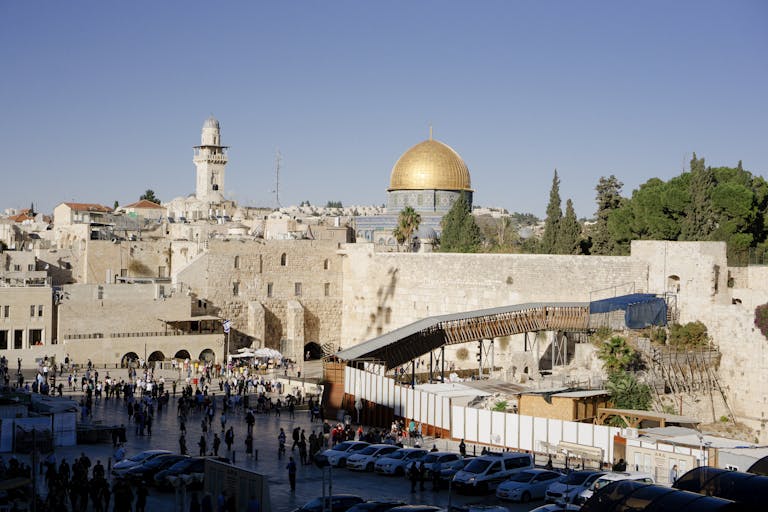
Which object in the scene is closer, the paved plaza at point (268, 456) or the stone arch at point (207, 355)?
the paved plaza at point (268, 456)

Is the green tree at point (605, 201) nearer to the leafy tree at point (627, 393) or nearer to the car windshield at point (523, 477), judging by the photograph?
the leafy tree at point (627, 393)

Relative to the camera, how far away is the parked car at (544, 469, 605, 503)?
1515cm

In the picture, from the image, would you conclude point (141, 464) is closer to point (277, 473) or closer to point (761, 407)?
point (277, 473)

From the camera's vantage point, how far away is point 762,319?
27812 millimetres

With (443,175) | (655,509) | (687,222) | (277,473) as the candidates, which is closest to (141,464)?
(277,473)

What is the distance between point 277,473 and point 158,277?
1080 inches

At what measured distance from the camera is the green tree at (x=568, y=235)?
121 ft

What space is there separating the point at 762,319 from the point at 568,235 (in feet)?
33.0

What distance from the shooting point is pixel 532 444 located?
20.5m

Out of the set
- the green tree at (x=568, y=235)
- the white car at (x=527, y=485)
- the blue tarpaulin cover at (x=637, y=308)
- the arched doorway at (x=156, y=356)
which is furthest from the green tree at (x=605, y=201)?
the white car at (x=527, y=485)

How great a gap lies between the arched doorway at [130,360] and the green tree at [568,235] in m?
16.2

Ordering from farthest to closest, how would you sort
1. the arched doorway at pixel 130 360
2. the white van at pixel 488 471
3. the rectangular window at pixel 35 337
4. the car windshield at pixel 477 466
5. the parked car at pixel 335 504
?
the rectangular window at pixel 35 337, the arched doorway at pixel 130 360, the car windshield at pixel 477 466, the white van at pixel 488 471, the parked car at pixel 335 504

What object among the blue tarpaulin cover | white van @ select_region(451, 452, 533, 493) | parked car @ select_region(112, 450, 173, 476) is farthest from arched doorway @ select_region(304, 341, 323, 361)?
white van @ select_region(451, 452, 533, 493)

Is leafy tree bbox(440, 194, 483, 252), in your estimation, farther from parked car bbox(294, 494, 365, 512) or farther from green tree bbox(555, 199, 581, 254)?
parked car bbox(294, 494, 365, 512)
